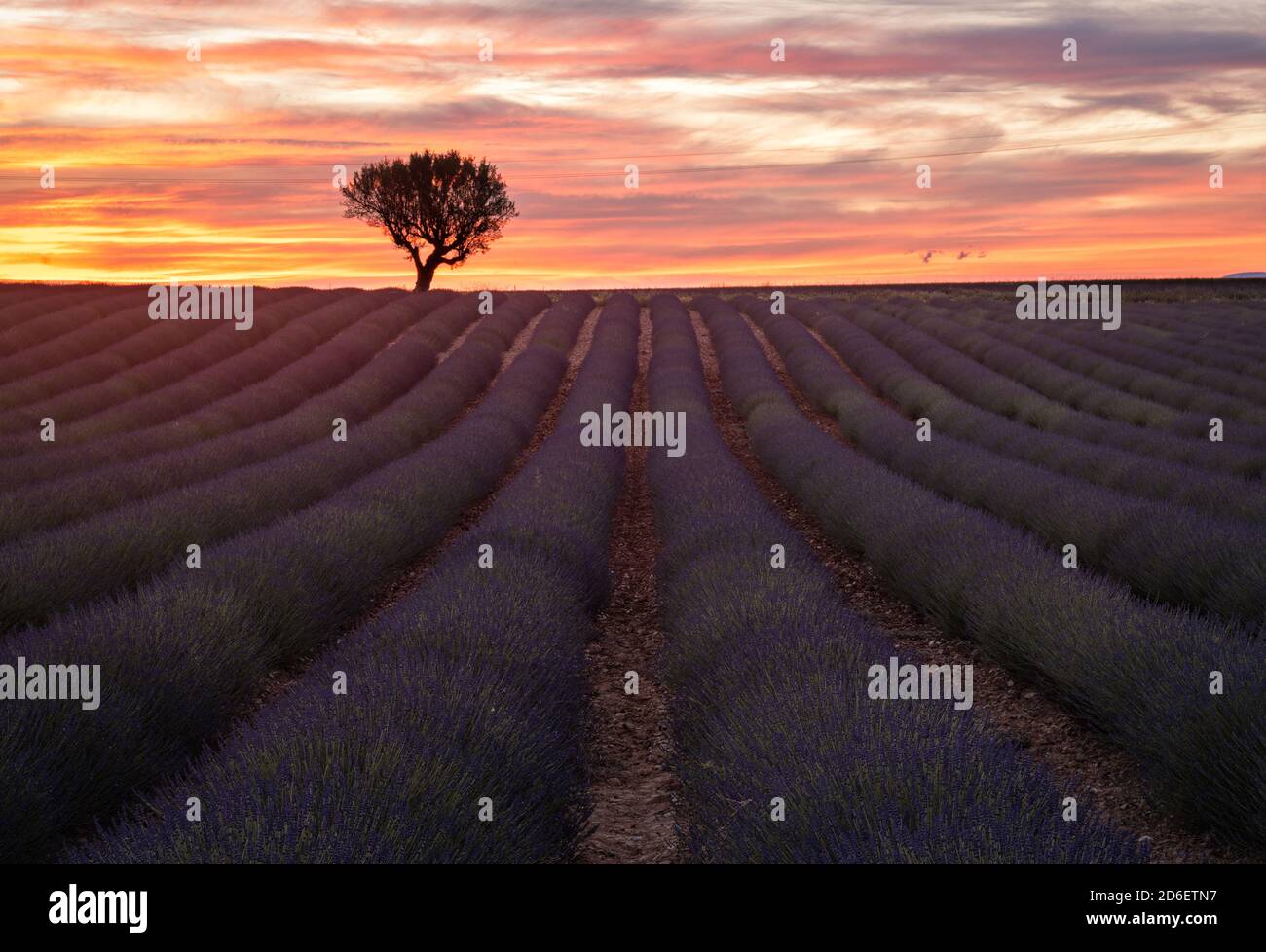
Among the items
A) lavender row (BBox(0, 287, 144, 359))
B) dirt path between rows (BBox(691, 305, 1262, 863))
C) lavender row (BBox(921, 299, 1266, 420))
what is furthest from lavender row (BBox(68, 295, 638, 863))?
lavender row (BBox(0, 287, 144, 359))

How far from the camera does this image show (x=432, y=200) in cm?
3441

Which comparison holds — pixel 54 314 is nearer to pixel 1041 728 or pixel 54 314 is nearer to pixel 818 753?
pixel 1041 728

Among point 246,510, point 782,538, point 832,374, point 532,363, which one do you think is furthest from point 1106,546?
point 532,363

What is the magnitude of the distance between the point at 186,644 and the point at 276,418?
9.09m

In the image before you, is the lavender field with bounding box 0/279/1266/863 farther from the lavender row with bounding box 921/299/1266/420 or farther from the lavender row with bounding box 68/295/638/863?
the lavender row with bounding box 921/299/1266/420

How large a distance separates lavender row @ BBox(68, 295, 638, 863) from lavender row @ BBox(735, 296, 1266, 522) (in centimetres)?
469

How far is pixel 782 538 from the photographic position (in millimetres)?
6414

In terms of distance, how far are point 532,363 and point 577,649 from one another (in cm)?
1226

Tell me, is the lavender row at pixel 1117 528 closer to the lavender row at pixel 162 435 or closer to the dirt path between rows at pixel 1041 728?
the dirt path between rows at pixel 1041 728

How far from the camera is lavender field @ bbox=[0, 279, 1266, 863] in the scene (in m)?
2.68

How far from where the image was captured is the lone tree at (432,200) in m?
34.4

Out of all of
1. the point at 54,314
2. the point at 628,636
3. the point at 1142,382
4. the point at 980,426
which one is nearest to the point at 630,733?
the point at 628,636

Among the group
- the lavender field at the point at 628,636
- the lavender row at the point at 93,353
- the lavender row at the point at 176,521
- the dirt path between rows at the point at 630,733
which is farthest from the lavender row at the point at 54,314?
the dirt path between rows at the point at 630,733
